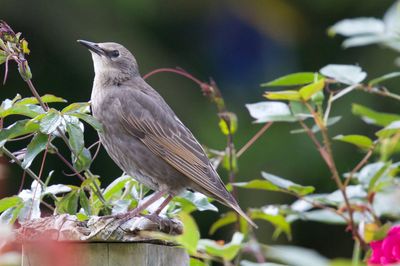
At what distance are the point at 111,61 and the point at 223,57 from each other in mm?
4172

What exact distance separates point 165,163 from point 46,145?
1.20 m

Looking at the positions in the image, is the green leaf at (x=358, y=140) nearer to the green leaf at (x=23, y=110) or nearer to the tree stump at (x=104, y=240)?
the tree stump at (x=104, y=240)

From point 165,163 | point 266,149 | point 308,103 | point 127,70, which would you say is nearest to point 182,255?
point 308,103

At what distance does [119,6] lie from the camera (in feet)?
25.0

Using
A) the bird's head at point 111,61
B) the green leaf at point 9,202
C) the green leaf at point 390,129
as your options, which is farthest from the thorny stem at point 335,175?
the bird's head at point 111,61

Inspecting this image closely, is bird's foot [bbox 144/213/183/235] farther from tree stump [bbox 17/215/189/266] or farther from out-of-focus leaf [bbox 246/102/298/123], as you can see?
out-of-focus leaf [bbox 246/102/298/123]

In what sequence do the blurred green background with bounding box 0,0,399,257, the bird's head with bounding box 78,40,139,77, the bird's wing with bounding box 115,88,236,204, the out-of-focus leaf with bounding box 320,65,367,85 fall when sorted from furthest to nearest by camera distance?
the blurred green background with bounding box 0,0,399,257 < the bird's head with bounding box 78,40,139,77 < the bird's wing with bounding box 115,88,236,204 < the out-of-focus leaf with bounding box 320,65,367,85

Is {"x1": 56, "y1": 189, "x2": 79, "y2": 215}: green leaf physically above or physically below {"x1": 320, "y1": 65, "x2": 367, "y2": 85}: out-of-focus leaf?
below

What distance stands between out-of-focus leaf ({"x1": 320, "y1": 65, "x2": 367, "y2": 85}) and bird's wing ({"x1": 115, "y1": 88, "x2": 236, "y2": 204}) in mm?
878

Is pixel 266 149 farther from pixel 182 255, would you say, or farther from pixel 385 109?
pixel 182 255

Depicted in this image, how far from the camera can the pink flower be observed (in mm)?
2025

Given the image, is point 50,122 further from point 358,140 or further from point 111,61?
point 111,61

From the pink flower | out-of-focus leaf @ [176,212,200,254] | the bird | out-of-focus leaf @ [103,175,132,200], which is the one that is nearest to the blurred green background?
the bird

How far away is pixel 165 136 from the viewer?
3.60m
